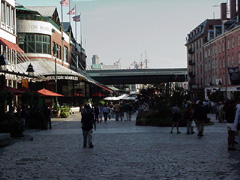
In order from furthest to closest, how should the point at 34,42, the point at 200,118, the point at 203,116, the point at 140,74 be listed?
1. the point at 140,74
2. the point at 34,42
3. the point at 200,118
4. the point at 203,116

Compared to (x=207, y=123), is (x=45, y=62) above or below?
above

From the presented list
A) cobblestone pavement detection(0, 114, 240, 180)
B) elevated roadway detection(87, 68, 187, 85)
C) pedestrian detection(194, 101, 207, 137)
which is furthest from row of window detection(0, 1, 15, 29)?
elevated roadway detection(87, 68, 187, 85)

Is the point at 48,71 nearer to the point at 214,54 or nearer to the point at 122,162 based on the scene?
the point at 214,54

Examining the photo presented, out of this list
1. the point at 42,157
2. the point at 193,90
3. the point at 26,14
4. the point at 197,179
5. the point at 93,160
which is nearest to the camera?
the point at 197,179

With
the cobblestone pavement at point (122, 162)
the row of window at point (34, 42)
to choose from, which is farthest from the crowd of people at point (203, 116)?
the row of window at point (34, 42)

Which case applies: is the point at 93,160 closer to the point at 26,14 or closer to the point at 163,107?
the point at 163,107

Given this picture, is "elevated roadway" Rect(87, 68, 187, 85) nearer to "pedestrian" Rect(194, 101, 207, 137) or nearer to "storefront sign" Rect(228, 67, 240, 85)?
"storefront sign" Rect(228, 67, 240, 85)

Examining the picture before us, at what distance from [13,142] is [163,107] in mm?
14416

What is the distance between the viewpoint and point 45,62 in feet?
176

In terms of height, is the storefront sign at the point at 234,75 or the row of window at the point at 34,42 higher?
the row of window at the point at 34,42

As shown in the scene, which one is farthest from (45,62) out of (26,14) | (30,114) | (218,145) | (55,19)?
(218,145)

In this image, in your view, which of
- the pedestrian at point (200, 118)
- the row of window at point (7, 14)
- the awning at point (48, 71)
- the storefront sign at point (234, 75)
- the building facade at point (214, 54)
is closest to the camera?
the pedestrian at point (200, 118)

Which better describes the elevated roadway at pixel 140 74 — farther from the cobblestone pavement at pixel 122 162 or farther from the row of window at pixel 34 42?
the cobblestone pavement at pixel 122 162

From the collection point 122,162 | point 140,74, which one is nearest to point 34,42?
point 140,74
